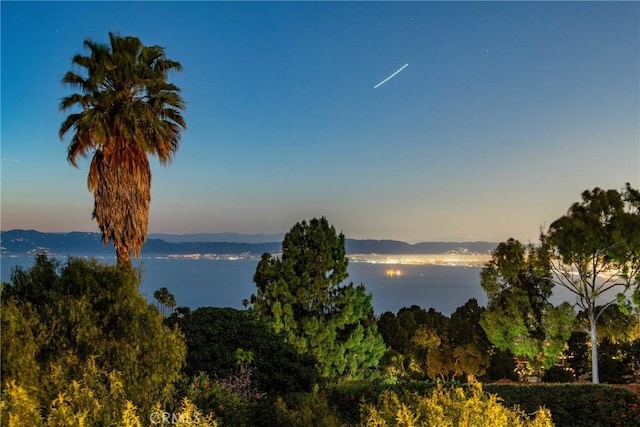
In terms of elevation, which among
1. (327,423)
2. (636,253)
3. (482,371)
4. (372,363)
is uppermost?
(636,253)

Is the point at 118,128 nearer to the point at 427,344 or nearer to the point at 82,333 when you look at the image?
the point at 82,333

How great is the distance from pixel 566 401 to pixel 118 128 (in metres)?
11.8

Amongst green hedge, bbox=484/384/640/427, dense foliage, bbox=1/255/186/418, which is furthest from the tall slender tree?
dense foliage, bbox=1/255/186/418

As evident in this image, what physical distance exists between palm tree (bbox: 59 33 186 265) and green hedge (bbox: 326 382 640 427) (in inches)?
246

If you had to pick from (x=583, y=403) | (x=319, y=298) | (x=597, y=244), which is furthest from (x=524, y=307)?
(x=583, y=403)

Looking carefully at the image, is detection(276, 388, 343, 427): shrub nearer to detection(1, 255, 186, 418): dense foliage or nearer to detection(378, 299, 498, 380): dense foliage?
detection(1, 255, 186, 418): dense foliage

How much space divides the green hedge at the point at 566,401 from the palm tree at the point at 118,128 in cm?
625

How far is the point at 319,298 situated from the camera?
55.6 ft

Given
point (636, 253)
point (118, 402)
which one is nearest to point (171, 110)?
point (118, 402)

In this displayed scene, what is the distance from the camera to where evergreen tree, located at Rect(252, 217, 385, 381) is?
16.6 meters

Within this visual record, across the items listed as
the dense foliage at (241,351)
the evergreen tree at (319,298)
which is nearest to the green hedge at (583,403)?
the dense foliage at (241,351)

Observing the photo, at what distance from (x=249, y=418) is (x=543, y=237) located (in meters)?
13.7

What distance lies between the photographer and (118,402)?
5516 mm

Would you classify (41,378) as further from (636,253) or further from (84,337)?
(636,253)
